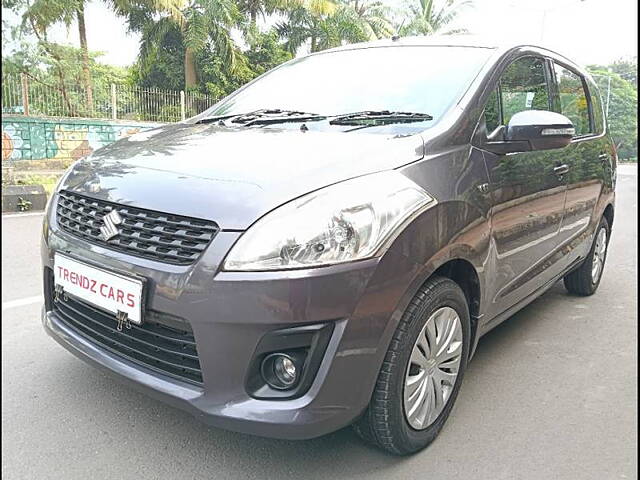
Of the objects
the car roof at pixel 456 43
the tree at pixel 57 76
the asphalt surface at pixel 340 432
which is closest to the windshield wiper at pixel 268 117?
the car roof at pixel 456 43

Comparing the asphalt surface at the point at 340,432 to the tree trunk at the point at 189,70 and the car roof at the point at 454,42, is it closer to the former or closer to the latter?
the car roof at the point at 454,42

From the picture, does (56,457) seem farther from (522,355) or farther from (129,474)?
(522,355)

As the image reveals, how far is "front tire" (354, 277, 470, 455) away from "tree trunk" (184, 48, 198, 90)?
3.10 meters

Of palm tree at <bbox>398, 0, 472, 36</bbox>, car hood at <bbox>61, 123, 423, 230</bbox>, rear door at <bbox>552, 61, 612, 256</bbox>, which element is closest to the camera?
car hood at <bbox>61, 123, 423, 230</bbox>

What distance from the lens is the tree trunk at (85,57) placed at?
5.00 metres

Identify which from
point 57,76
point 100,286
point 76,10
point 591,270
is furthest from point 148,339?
point 57,76

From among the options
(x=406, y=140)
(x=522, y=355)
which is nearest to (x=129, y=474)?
(x=406, y=140)

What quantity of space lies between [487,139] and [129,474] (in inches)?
74.7

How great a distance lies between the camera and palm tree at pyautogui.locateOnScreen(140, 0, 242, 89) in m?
4.20

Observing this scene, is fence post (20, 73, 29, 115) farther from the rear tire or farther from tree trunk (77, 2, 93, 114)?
the rear tire

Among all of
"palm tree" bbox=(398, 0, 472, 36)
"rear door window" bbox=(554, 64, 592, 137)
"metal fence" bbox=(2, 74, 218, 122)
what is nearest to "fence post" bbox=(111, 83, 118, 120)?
"metal fence" bbox=(2, 74, 218, 122)

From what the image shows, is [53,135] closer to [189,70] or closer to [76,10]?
[76,10]

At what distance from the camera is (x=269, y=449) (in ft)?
7.26

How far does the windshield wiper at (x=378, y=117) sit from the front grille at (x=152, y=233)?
3.31ft
